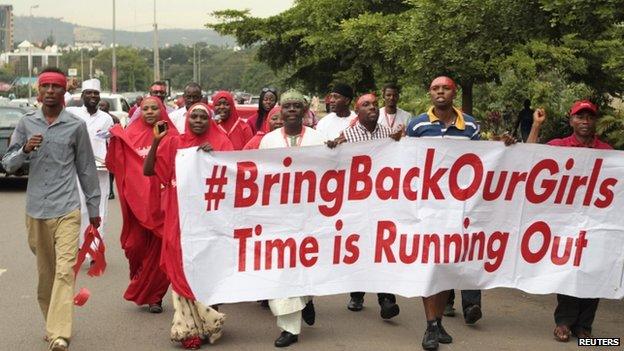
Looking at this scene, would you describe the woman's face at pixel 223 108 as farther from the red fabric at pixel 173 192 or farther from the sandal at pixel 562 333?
the sandal at pixel 562 333

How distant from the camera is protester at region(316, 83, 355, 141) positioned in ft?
32.4

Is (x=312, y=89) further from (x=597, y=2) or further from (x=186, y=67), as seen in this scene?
(x=186, y=67)

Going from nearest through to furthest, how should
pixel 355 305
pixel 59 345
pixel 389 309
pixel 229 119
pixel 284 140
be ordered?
pixel 59 345, pixel 284 140, pixel 389 309, pixel 355 305, pixel 229 119

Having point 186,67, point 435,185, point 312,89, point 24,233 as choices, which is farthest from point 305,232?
point 186,67

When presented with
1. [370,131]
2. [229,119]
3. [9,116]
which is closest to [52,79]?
[370,131]

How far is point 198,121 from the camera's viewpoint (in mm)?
7359

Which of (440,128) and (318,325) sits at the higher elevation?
(440,128)

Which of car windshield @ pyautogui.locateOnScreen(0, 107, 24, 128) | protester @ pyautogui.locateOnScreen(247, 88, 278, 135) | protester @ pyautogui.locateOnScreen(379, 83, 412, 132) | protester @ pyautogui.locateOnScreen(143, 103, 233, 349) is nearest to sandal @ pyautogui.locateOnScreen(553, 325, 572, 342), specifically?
protester @ pyautogui.locateOnScreen(143, 103, 233, 349)

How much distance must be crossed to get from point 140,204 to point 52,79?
1.62m

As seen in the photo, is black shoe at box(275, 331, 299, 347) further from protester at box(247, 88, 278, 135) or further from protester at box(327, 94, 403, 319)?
protester at box(247, 88, 278, 135)

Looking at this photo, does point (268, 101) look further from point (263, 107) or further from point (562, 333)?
point (562, 333)

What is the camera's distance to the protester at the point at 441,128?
278 inches

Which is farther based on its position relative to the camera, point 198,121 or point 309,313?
point 309,313

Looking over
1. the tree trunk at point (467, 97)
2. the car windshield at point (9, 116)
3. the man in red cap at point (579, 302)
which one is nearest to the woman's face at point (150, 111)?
the man in red cap at point (579, 302)
